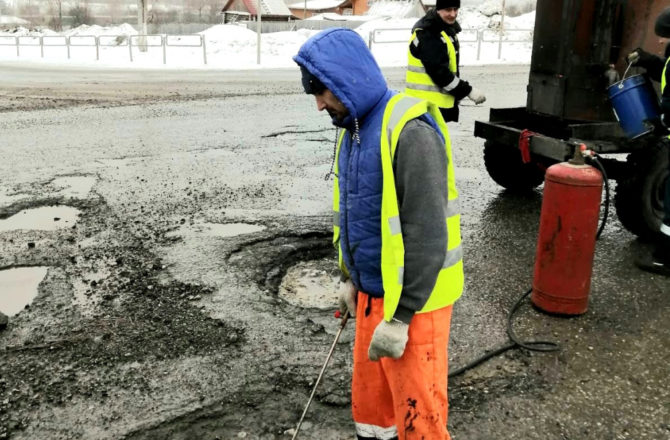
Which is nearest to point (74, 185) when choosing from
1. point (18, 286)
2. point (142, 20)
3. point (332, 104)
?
point (18, 286)

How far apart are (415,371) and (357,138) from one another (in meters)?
0.84

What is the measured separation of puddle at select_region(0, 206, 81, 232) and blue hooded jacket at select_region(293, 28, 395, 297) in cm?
415

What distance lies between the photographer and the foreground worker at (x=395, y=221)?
2.10 meters

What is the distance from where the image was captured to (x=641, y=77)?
5344 millimetres

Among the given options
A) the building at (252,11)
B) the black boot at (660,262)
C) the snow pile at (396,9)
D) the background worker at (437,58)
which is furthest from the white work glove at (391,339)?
the snow pile at (396,9)

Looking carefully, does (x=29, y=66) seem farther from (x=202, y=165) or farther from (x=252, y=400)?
(x=252, y=400)

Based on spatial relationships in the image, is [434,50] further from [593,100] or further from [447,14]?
[593,100]

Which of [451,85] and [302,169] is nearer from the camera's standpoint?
[451,85]

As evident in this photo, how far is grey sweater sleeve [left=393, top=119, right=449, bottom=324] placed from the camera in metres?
2.09

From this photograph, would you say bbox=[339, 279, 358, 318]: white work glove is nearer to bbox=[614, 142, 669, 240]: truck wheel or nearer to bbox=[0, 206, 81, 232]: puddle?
bbox=[614, 142, 669, 240]: truck wheel

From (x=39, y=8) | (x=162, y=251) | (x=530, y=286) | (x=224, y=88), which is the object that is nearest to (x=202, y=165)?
(x=162, y=251)

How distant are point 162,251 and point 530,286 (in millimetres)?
2834

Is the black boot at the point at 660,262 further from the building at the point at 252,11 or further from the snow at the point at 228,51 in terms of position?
the building at the point at 252,11

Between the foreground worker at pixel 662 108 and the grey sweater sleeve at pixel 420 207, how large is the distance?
11.2 feet
